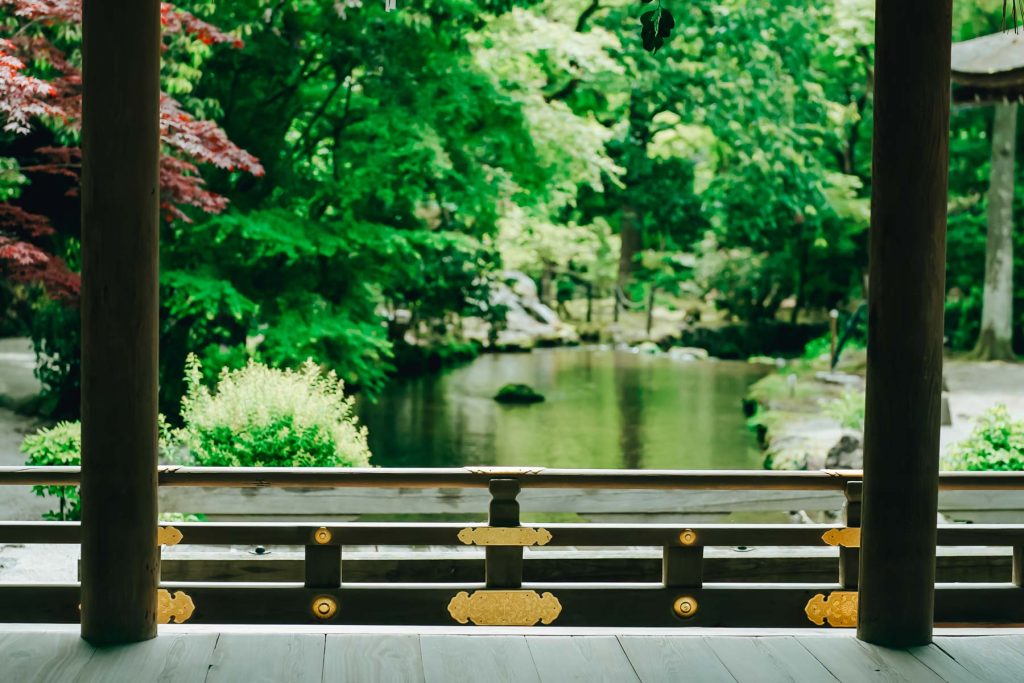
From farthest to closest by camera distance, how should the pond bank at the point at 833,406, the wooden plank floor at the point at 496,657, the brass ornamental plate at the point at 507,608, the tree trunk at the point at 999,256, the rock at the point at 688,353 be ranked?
the rock at the point at 688,353, the tree trunk at the point at 999,256, the pond bank at the point at 833,406, the brass ornamental plate at the point at 507,608, the wooden plank floor at the point at 496,657

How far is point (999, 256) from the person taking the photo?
17297mm

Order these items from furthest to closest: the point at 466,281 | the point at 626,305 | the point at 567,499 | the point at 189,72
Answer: the point at 626,305, the point at 466,281, the point at 189,72, the point at 567,499

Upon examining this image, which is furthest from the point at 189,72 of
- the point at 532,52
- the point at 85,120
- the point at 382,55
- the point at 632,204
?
the point at 632,204

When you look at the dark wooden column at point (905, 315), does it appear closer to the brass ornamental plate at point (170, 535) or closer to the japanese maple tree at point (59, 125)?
the brass ornamental plate at point (170, 535)

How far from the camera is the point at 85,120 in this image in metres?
3.16

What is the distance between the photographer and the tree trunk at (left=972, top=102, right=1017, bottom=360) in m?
17.2

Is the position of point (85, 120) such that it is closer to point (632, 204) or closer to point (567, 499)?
point (567, 499)

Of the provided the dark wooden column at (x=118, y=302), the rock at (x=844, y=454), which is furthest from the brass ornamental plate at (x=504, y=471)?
the rock at (x=844, y=454)

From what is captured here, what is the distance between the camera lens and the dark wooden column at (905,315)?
3.18 m

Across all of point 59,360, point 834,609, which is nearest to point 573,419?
point 59,360

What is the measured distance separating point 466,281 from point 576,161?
7.36 meters

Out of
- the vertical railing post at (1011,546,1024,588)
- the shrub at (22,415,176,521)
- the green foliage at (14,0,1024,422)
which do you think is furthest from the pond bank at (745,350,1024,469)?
the shrub at (22,415,176,521)

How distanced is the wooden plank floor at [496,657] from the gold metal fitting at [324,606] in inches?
16.9

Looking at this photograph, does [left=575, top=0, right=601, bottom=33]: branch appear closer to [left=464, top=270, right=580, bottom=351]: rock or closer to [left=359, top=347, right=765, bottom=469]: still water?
[left=359, top=347, right=765, bottom=469]: still water
